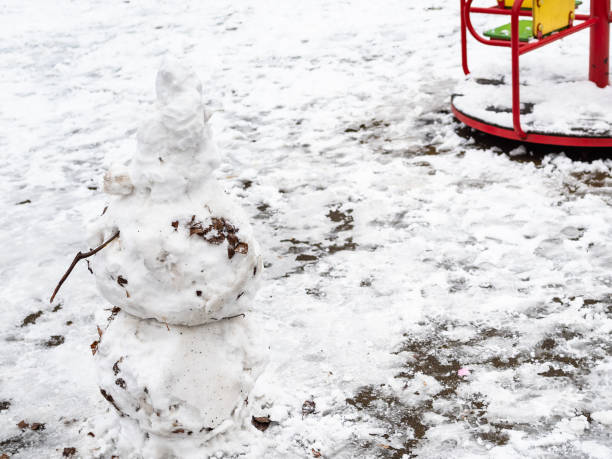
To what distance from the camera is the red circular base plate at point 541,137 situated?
13.4 feet

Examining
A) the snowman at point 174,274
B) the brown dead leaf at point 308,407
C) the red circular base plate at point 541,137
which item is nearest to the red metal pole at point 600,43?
the red circular base plate at point 541,137

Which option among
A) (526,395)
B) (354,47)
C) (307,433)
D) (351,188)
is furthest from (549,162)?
(354,47)

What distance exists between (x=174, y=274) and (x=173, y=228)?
140 millimetres

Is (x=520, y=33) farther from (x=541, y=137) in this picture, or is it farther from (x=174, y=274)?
(x=174, y=274)

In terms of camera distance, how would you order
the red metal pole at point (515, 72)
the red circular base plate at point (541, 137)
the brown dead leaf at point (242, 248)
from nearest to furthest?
1. the brown dead leaf at point (242, 248)
2. the red metal pole at point (515, 72)
3. the red circular base plate at point (541, 137)

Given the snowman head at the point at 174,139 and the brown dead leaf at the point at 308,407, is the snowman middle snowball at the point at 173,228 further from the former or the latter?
the brown dead leaf at the point at 308,407

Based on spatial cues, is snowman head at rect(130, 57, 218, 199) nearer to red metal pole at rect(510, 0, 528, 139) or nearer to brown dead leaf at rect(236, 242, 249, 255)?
brown dead leaf at rect(236, 242, 249, 255)

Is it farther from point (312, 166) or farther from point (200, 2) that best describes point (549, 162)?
point (200, 2)

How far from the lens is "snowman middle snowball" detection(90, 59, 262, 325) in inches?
83.0

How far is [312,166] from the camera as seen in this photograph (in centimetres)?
470

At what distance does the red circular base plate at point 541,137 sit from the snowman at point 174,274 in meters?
2.57

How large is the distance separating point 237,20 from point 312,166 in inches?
162

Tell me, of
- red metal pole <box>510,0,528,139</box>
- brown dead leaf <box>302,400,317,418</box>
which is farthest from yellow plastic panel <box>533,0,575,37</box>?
brown dead leaf <box>302,400,317,418</box>

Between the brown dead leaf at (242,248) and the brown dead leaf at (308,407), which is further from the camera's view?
the brown dead leaf at (308,407)
